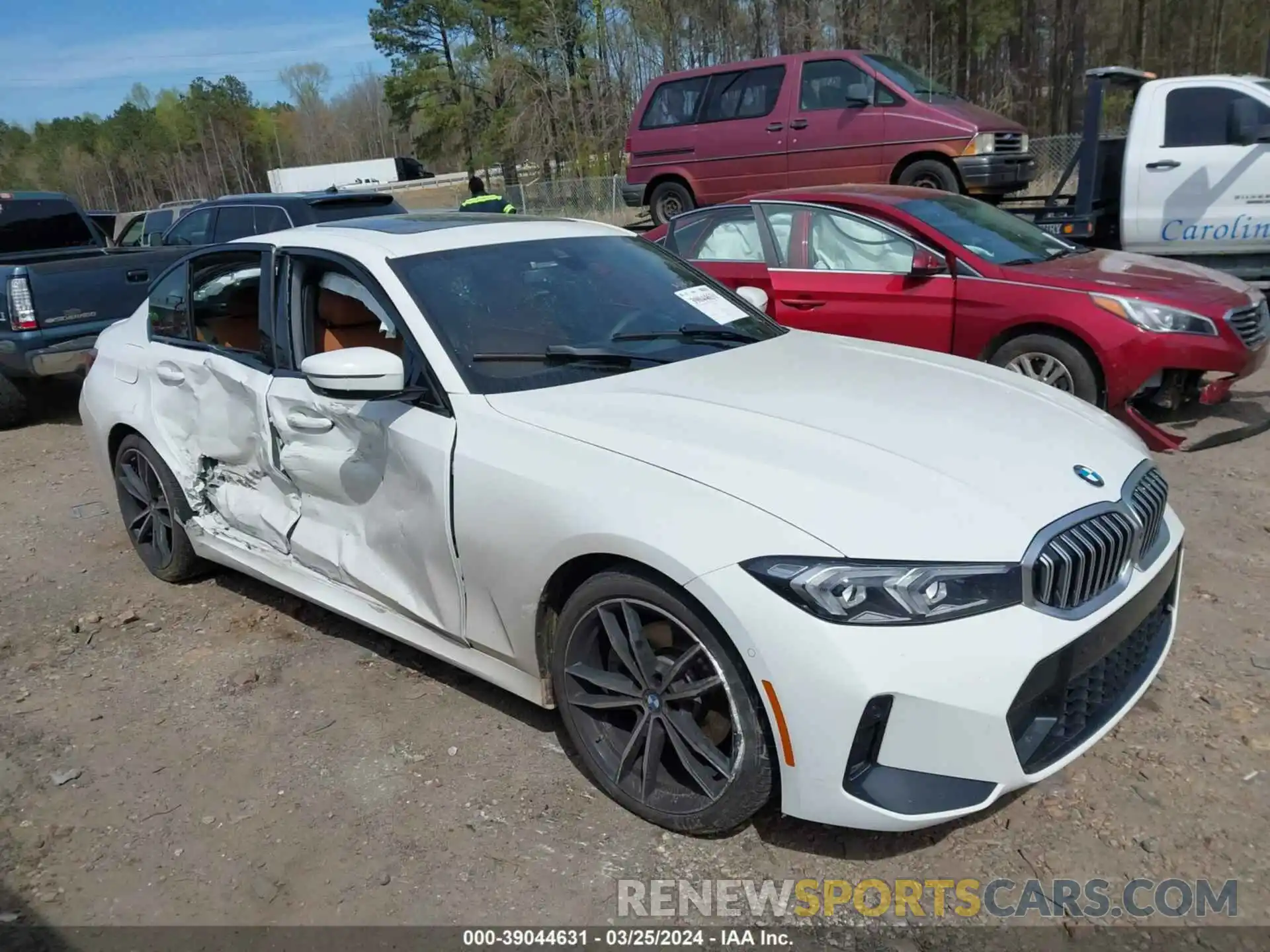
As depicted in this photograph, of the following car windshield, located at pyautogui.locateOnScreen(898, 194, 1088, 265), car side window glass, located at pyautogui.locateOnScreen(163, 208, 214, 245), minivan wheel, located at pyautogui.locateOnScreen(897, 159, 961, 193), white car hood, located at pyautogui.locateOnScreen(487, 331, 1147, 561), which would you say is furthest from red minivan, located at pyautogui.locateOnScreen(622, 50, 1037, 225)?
white car hood, located at pyautogui.locateOnScreen(487, 331, 1147, 561)

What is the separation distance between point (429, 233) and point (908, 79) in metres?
9.12

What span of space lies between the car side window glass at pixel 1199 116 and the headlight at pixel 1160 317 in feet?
12.7

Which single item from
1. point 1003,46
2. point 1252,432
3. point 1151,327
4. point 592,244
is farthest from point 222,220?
point 1003,46

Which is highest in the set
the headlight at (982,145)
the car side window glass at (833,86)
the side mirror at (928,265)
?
the car side window glass at (833,86)

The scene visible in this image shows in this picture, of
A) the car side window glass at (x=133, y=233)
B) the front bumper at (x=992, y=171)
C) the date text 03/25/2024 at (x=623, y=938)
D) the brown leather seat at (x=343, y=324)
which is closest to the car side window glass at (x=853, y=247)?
the brown leather seat at (x=343, y=324)

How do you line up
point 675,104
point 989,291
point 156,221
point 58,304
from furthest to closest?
point 156,221 < point 675,104 < point 58,304 < point 989,291

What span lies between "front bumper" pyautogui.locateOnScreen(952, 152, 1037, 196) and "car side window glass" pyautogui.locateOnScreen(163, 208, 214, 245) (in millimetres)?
8088

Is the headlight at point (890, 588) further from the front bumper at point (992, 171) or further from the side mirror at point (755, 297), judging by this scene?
the front bumper at point (992, 171)

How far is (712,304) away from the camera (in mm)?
3939

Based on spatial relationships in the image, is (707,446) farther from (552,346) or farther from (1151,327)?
(1151,327)

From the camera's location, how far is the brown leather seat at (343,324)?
380 cm

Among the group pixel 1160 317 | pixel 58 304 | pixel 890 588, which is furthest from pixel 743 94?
pixel 890 588

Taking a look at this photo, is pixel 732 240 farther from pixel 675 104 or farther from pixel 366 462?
pixel 675 104

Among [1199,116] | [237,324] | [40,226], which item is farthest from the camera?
[40,226]
